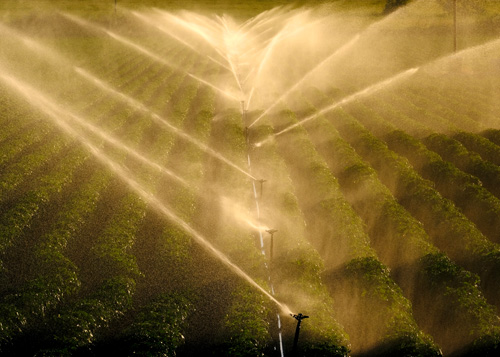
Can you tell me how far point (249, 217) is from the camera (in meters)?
18.3

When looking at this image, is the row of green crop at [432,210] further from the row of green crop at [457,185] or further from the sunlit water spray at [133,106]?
the sunlit water spray at [133,106]

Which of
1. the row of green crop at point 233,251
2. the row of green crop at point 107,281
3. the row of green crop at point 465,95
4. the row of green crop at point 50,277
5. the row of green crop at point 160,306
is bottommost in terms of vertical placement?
the row of green crop at point 465,95

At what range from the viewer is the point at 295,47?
67375 millimetres

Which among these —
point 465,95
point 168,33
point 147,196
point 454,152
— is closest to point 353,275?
point 147,196

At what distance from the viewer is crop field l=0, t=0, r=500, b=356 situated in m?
12.3

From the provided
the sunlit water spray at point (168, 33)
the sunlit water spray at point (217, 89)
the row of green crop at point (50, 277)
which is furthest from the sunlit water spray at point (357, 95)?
the sunlit water spray at point (168, 33)

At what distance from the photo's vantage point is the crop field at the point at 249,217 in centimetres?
1226

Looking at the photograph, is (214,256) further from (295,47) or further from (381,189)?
(295,47)

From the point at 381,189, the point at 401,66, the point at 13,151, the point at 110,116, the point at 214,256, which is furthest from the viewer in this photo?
the point at 401,66

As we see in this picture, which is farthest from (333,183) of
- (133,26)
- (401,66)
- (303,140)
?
(133,26)

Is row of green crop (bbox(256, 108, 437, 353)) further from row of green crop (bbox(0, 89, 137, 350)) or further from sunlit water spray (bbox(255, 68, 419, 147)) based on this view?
row of green crop (bbox(0, 89, 137, 350))

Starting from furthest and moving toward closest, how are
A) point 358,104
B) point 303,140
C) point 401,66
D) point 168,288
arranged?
point 401,66 < point 358,104 < point 303,140 < point 168,288

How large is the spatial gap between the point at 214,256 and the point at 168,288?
7.28 ft

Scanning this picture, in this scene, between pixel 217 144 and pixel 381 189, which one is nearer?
pixel 381 189
